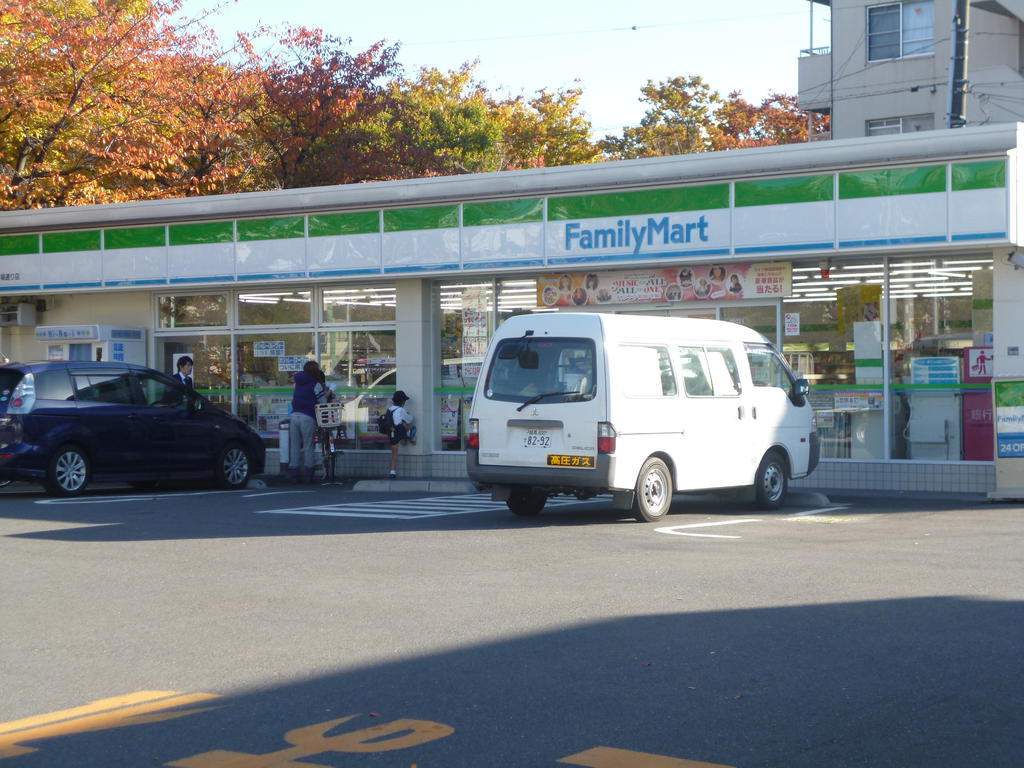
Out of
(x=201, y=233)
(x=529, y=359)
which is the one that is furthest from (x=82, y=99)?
(x=529, y=359)

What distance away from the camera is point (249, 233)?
21.2m

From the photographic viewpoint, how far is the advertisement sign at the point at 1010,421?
1574 centimetres

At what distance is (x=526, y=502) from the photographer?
561 inches

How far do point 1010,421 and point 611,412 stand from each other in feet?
18.7

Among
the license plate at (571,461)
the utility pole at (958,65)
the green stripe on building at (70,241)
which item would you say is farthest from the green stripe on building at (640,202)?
the green stripe on building at (70,241)

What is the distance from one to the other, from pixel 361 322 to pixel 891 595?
13.4 metres

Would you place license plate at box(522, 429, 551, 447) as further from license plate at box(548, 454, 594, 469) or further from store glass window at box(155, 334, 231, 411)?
store glass window at box(155, 334, 231, 411)

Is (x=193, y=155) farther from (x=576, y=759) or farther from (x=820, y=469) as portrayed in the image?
(x=576, y=759)

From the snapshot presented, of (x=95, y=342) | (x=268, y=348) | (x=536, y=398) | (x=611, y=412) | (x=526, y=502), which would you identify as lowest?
(x=526, y=502)

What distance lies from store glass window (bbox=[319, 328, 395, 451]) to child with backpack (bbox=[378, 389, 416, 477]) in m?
0.96

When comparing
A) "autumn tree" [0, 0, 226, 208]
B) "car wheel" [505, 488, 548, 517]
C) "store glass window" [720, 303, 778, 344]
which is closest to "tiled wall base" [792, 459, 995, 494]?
"store glass window" [720, 303, 778, 344]

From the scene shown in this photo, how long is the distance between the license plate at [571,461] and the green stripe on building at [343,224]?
26.2 feet

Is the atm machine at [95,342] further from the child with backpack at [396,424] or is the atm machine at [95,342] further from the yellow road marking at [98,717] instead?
the yellow road marking at [98,717]

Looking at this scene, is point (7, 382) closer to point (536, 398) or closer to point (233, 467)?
point (233, 467)
